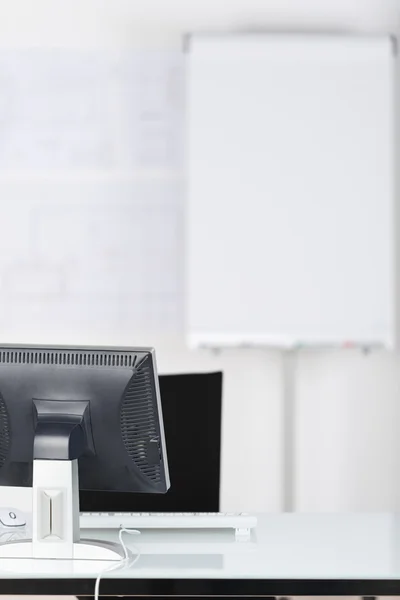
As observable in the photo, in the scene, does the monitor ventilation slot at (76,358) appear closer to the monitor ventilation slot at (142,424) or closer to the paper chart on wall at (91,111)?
the monitor ventilation slot at (142,424)

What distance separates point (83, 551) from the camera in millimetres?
1639

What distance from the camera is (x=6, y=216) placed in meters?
3.40

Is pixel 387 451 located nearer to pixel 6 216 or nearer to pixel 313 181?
pixel 313 181

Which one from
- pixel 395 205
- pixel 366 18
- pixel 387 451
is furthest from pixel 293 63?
pixel 387 451

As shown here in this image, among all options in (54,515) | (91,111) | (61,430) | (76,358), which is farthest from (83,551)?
(91,111)

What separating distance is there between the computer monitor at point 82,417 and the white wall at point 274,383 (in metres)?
1.72

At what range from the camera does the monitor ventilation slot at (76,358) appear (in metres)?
1.68

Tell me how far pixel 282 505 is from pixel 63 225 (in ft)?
4.70

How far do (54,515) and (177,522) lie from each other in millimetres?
322

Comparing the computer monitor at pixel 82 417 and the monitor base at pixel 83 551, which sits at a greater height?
the computer monitor at pixel 82 417

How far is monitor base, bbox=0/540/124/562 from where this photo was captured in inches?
63.6

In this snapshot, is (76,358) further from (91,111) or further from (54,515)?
(91,111)

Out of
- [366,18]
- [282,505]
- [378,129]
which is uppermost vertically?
[366,18]

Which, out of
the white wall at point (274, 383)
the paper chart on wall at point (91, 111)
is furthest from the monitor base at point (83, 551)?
the paper chart on wall at point (91, 111)
